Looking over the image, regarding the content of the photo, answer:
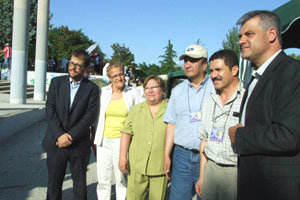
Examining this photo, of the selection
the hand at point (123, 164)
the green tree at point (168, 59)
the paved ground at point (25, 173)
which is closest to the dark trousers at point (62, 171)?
the hand at point (123, 164)

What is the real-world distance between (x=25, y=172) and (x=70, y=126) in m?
2.28

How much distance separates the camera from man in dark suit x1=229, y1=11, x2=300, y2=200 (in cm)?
140

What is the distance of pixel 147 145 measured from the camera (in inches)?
117

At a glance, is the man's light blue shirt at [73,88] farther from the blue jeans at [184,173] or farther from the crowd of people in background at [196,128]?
the blue jeans at [184,173]

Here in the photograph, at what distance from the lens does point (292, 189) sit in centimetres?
141

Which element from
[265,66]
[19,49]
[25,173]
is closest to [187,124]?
[265,66]

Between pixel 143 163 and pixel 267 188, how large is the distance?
1.66 meters

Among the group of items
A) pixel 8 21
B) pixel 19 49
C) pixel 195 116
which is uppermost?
pixel 8 21

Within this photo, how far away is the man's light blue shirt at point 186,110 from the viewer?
2631 millimetres

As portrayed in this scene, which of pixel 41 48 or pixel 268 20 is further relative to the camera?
pixel 41 48

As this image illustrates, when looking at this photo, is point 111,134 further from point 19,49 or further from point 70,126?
point 19,49

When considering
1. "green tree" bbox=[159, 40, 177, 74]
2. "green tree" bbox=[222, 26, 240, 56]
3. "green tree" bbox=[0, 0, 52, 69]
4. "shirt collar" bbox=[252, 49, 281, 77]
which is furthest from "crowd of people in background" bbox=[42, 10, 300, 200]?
"green tree" bbox=[159, 40, 177, 74]

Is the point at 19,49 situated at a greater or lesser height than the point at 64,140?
greater

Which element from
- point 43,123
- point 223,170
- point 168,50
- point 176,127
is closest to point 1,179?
point 176,127
